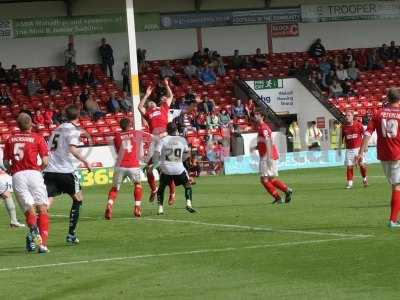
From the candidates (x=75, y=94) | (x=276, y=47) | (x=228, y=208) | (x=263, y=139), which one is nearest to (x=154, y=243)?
(x=228, y=208)

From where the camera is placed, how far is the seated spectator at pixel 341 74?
53.8 metres

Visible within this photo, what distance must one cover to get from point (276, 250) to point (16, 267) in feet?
11.9

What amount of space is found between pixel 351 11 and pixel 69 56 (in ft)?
49.7

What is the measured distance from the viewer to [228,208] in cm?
2469

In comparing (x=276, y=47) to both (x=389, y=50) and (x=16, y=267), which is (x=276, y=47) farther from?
(x=16, y=267)

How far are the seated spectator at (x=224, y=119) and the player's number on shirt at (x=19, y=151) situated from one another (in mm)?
30247

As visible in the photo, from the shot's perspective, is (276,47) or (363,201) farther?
(276,47)

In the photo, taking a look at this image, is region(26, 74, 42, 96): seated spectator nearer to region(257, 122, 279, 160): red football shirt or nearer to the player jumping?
region(257, 122, 279, 160): red football shirt

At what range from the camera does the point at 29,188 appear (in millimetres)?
16469

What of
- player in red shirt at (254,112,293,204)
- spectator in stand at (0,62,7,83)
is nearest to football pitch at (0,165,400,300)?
player in red shirt at (254,112,293,204)

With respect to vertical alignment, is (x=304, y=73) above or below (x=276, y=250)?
above

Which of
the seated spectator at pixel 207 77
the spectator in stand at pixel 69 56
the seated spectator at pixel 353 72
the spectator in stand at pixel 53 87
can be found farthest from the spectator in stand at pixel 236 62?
the spectator in stand at pixel 53 87

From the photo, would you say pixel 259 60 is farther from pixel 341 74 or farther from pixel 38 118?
pixel 38 118

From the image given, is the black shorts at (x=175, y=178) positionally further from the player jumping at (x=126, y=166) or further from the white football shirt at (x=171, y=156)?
the player jumping at (x=126, y=166)
